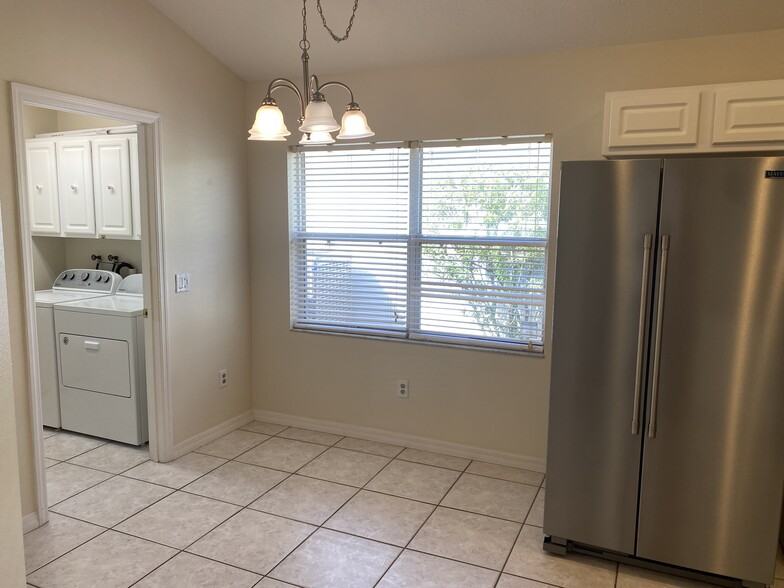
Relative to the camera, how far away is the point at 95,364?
393cm

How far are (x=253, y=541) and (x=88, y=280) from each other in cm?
285

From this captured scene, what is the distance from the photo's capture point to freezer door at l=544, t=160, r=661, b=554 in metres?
2.47

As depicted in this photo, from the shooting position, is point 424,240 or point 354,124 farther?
point 424,240

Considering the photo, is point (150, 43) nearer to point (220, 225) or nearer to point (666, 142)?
point (220, 225)

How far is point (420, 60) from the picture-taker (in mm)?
3564

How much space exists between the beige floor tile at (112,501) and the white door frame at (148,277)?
18 cm

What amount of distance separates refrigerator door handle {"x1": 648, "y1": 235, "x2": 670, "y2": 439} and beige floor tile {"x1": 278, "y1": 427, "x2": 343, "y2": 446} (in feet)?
7.39

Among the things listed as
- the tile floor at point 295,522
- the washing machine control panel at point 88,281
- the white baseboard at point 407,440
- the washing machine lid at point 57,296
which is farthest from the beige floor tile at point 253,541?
the washing machine control panel at point 88,281

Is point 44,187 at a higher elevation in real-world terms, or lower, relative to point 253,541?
higher

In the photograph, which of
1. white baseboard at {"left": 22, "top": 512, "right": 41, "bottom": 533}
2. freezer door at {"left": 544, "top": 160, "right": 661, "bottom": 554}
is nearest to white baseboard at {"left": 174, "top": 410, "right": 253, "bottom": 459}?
white baseboard at {"left": 22, "top": 512, "right": 41, "bottom": 533}

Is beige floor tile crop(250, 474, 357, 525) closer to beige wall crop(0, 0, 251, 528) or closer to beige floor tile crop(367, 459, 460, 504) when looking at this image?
beige floor tile crop(367, 459, 460, 504)

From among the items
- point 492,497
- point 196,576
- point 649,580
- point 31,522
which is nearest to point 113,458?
point 31,522

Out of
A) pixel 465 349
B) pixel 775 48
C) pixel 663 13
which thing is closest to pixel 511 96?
pixel 663 13

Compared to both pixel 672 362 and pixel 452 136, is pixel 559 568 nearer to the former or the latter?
pixel 672 362
